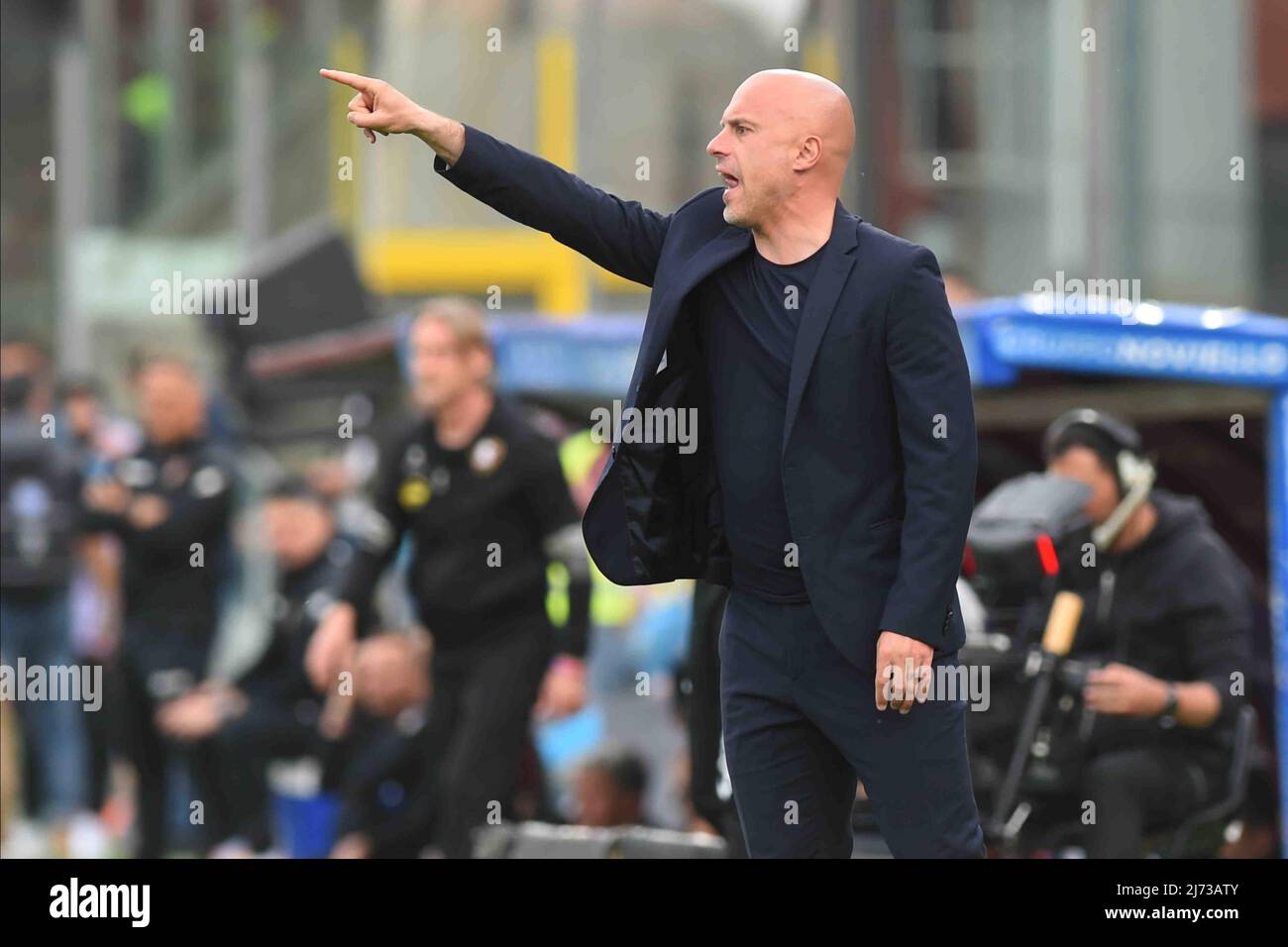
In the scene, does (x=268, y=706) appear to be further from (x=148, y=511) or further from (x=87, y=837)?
(x=87, y=837)

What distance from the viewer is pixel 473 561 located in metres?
8.92

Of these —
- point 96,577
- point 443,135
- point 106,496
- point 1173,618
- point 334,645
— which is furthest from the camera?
point 96,577

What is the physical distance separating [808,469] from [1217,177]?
17079 millimetres

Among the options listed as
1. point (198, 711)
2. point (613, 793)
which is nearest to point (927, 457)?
point (613, 793)

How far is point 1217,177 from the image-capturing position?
21.5m

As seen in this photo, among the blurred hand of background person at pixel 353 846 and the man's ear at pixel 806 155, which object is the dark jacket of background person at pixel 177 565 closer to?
the blurred hand of background person at pixel 353 846

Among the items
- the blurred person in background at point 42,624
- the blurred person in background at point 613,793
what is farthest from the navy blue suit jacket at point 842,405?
the blurred person in background at point 42,624

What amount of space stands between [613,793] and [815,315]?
15.0 ft

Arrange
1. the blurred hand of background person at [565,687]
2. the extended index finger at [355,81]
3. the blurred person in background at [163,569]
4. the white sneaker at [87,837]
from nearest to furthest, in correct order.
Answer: the extended index finger at [355,81] < the blurred hand of background person at [565,687] < the blurred person in background at [163,569] < the white sneaker at [87,837]

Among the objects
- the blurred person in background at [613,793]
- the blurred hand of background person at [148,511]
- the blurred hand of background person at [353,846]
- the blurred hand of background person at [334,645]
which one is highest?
the blurred hand of background person at [148,511]

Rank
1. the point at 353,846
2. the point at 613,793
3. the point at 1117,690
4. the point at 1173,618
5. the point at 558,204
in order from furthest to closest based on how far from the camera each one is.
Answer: the point at 353,846
the point at 613,793
the point at 1173,618
the point at 1117,690
the point at 558,204

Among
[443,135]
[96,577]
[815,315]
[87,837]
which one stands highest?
[443,135]

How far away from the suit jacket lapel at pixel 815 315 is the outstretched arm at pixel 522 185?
36 centimetres

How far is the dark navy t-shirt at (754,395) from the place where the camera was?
515 centimetres
